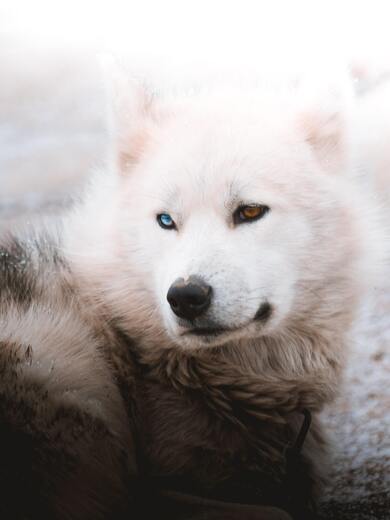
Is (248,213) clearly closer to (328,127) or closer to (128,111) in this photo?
(328,127)

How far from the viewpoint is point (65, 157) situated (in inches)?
75.0

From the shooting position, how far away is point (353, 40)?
1.95 m

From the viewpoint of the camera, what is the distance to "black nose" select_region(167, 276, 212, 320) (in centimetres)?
142

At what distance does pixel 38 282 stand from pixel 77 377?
1.03ft

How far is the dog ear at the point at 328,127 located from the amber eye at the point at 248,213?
0.23 metres

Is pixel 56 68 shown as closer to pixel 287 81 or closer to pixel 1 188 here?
pixel 1 188

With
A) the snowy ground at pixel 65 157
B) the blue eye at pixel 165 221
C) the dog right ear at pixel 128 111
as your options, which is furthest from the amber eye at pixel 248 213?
the snowy ground at pixel 65 157

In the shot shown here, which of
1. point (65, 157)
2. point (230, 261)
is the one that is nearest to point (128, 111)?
point (65, 157)

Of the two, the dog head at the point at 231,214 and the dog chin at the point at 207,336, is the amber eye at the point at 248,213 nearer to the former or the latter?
the dog head at the point at 231,214

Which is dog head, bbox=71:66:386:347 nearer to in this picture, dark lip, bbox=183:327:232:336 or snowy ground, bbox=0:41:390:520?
dark lip, bbox=183:327:232:336

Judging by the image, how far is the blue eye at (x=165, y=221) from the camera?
1.63 m

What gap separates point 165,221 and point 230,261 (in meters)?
0.24

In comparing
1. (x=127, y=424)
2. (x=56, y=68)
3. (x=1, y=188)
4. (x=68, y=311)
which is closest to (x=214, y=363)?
(x=127, y=424)

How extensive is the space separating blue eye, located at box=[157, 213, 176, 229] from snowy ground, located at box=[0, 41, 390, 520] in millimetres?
343
